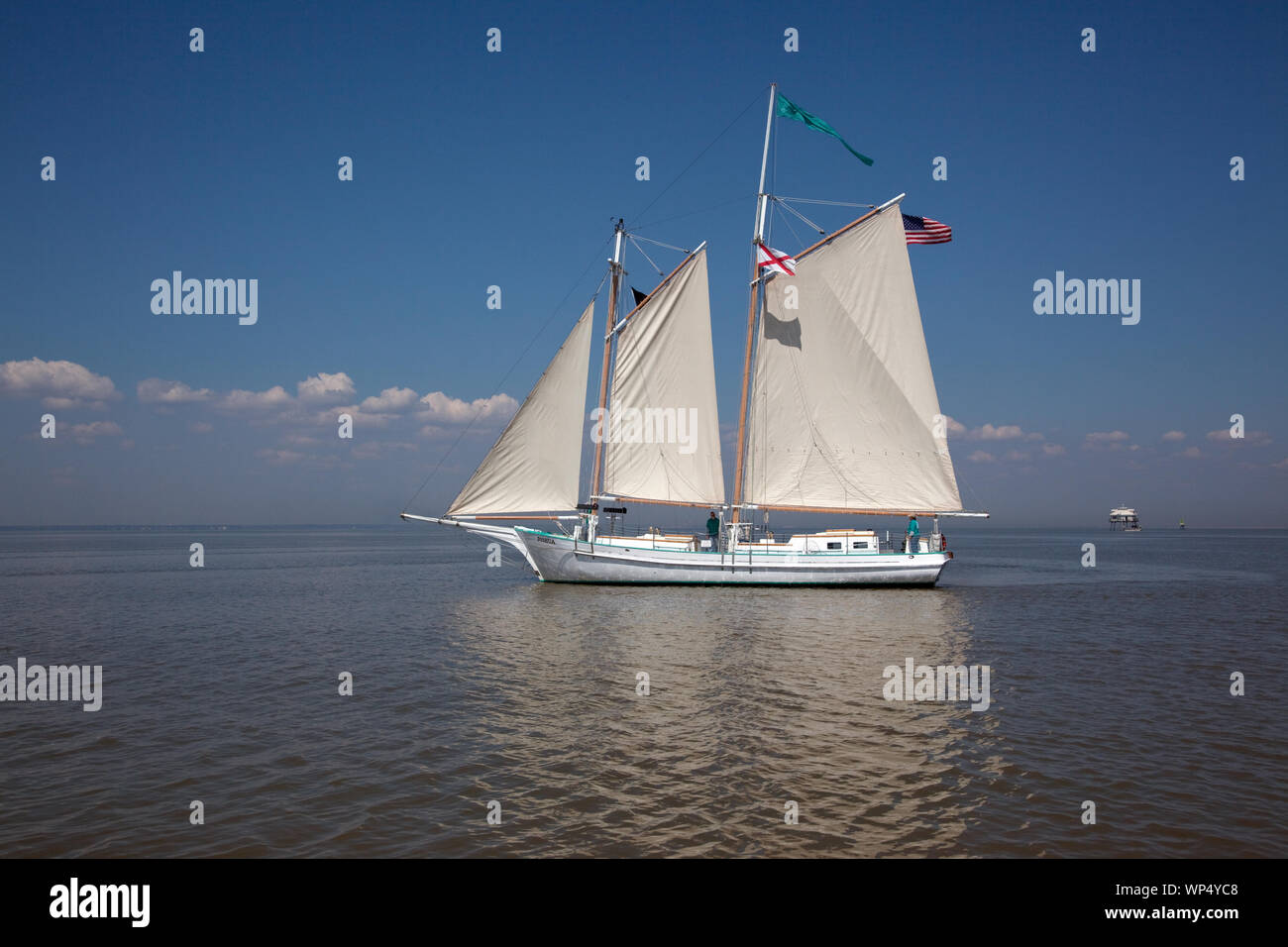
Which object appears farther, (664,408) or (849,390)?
(664,408)

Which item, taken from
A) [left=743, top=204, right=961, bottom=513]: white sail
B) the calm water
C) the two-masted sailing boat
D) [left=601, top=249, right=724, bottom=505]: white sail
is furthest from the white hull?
the calm water

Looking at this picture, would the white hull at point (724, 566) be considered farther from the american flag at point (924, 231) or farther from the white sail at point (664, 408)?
the american flag at point (924, 231)

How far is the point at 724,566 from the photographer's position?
143ft

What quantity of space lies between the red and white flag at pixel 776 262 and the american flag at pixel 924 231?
A: 7.69m

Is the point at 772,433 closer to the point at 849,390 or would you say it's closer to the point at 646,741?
the point at 849,390

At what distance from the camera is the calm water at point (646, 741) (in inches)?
404

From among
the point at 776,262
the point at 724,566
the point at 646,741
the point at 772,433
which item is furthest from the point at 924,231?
the point at 646,741

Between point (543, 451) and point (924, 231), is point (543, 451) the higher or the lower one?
the lower one

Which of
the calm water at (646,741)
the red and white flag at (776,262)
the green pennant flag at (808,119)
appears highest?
the green pennant flag at (808,119)

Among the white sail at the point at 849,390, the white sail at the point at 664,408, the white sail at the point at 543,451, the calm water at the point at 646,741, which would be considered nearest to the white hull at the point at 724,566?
the white sail at the point at 543,451

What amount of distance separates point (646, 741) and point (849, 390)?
35.4 meters

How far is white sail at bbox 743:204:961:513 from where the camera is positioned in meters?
45.2

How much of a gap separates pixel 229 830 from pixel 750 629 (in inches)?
849
